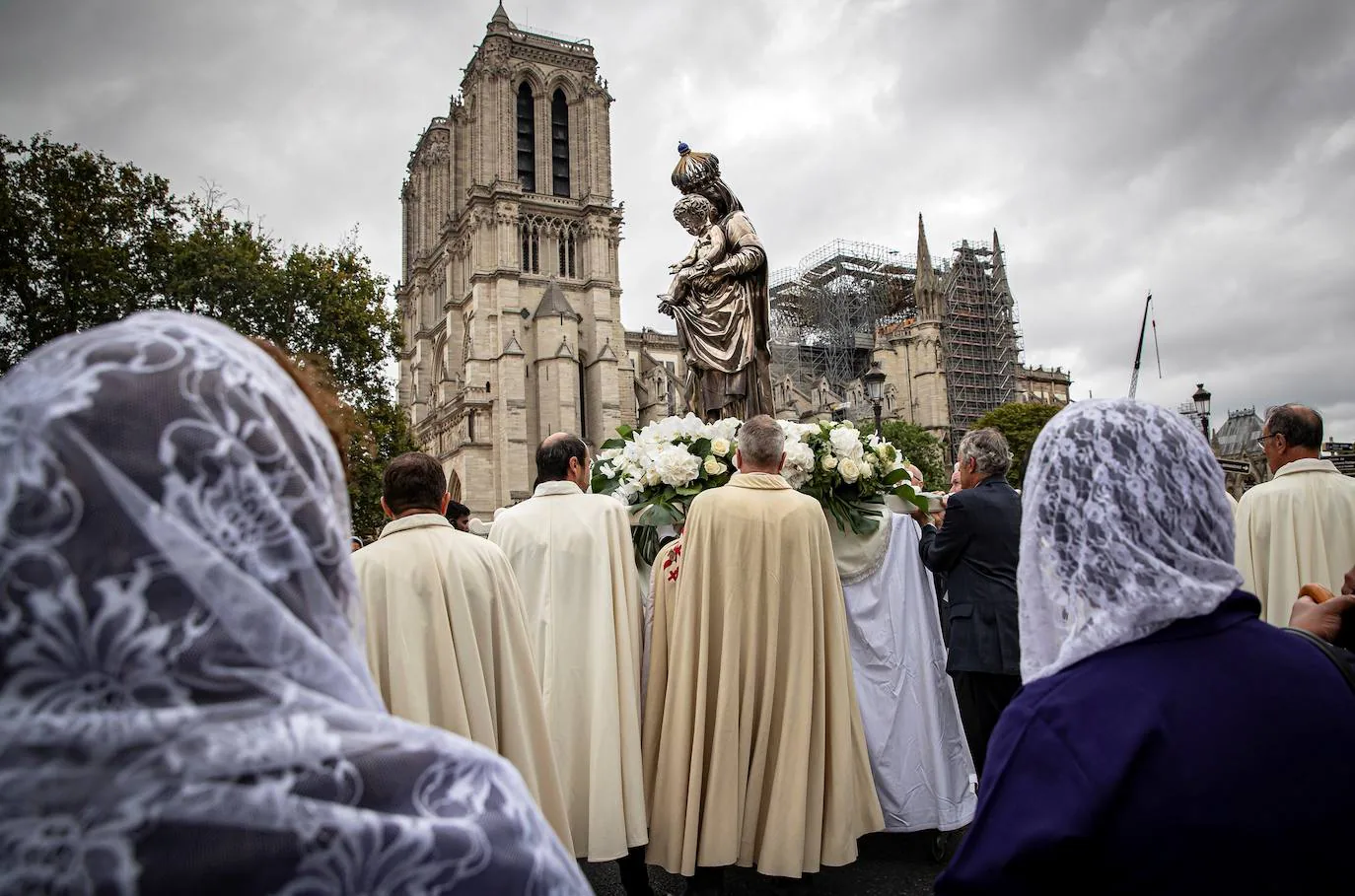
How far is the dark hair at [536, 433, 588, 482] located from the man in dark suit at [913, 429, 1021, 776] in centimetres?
208

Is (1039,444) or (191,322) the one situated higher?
(191,322)

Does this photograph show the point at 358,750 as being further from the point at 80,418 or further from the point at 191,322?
the point at 191,322

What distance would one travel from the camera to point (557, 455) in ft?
15.1

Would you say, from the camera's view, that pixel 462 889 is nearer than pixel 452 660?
Yes

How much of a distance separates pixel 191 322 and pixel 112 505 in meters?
0.34

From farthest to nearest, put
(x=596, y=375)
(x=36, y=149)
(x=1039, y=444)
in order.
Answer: (x=596, y=375) < (x=36, y=149) < (x=1039, y=444)

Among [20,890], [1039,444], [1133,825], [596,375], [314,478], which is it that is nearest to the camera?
[20,890]

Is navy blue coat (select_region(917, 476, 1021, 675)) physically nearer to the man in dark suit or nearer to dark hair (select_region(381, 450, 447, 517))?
the man in dark suit

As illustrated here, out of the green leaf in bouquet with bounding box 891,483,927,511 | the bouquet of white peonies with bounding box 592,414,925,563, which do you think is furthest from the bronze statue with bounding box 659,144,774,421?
the green leaf in bouquet with bounding box 891,483,927,511

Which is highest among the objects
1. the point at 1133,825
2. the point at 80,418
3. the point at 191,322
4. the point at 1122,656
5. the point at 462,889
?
the point at 191,322

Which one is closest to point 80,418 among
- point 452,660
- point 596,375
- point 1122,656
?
point 1122,656

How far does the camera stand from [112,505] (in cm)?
93

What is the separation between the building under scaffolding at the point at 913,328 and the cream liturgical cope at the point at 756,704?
2055 inches

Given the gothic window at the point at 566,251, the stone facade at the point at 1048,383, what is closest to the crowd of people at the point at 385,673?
the gothic window at the point at 566,251
